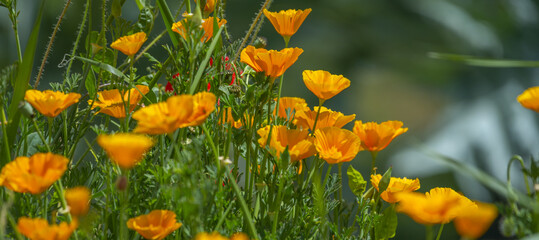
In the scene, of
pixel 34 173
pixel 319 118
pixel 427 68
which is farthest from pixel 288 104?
pixel 427 68

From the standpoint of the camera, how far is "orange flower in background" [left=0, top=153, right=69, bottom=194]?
39cm

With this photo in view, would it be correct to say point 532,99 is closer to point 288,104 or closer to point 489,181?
point 489,181

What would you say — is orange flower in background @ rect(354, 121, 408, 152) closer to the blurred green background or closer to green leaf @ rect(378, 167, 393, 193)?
Result: green leaf @ rect(378, 167, 393, 193)

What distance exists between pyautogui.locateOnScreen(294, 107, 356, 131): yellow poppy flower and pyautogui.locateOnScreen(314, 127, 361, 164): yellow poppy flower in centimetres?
4

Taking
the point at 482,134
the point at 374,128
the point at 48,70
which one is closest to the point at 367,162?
the point at 482,134

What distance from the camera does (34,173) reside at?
1.35ft

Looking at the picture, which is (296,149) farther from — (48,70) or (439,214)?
(48,70)

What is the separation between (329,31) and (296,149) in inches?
59.9

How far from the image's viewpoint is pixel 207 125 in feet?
1.85

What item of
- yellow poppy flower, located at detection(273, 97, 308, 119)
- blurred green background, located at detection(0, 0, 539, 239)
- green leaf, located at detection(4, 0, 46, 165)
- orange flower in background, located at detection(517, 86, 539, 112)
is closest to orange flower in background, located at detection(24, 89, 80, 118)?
green leaf, located at detection(4, 0, 46, 165)

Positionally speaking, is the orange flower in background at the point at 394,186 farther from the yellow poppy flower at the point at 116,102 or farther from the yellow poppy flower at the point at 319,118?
the yellow poppy flower at the point at 116,102

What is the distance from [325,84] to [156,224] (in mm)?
225

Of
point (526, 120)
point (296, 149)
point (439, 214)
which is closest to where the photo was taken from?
point (439, 214)

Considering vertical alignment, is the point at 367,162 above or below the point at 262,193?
below
